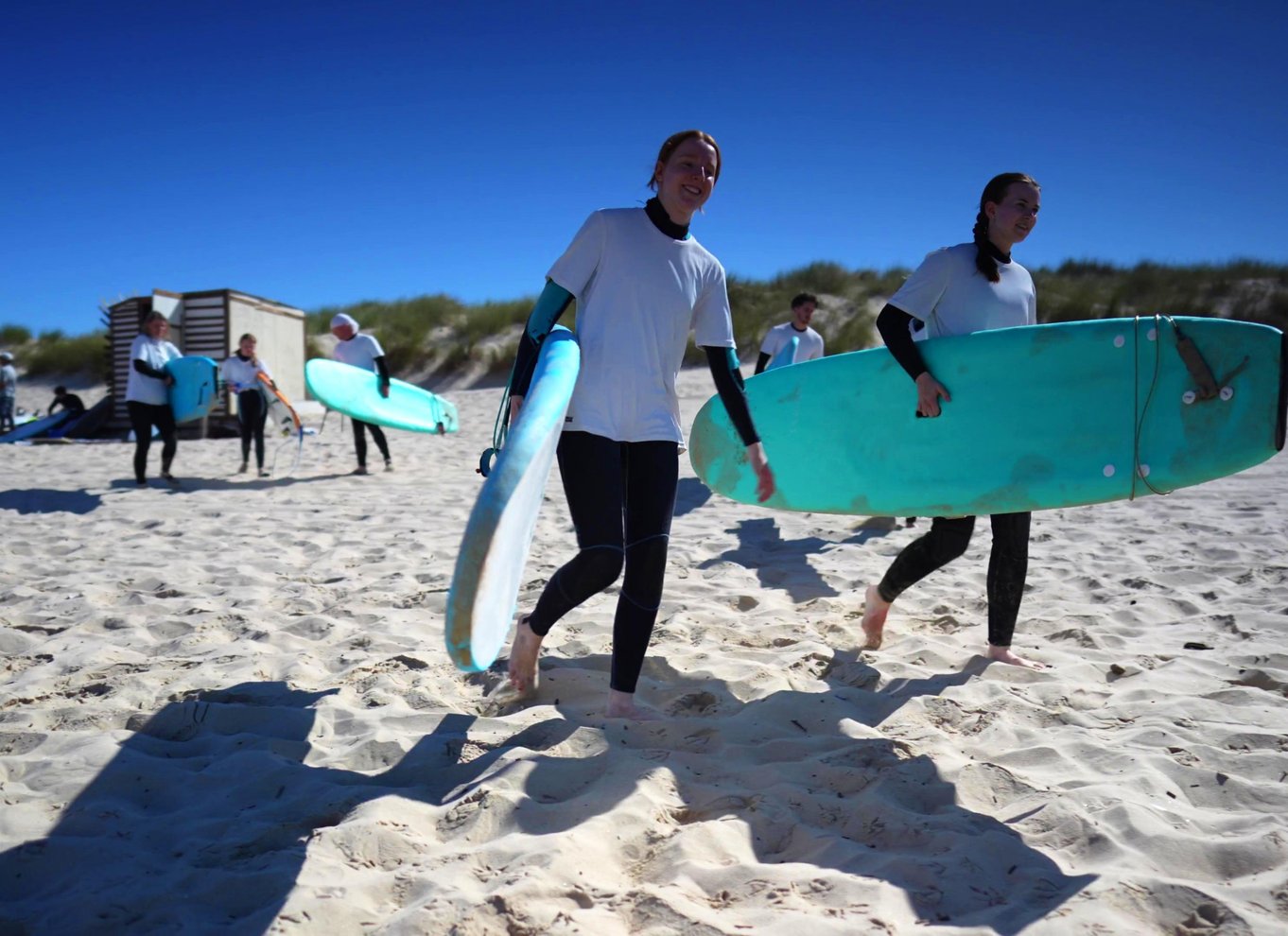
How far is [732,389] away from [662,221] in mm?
530

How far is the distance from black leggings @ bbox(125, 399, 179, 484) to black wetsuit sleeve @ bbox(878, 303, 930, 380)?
685cm

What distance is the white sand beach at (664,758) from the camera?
166 cm

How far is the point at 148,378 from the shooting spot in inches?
291

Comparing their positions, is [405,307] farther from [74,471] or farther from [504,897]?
[504,897]

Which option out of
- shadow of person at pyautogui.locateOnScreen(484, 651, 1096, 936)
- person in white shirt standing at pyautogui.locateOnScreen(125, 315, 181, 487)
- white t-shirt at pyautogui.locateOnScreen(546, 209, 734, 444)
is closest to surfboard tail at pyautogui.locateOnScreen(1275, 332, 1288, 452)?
shadow of person at pyautogui.locateOnScreen(484, 651, 1096, 936)

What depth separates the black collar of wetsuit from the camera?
249cm

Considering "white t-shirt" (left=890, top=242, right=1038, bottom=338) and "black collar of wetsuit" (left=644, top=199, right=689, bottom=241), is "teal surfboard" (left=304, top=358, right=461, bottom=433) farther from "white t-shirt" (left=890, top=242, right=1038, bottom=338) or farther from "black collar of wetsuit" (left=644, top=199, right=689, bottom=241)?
"white t-shirt" (left=890, top=242, right=1038, bottom=338)

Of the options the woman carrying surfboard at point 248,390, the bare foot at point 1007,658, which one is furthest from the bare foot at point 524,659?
the woman carrying surfboard at point 248,390

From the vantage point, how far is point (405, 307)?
22781 mm

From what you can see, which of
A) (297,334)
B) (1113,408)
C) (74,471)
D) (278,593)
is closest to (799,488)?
(1113,408)

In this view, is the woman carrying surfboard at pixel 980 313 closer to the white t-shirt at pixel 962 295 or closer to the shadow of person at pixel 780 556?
the white t-shirt at pixel 962 295

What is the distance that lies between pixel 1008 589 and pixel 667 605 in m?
1.49

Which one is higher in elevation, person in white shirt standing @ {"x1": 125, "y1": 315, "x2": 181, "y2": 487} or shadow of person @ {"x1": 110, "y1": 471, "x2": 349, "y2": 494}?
person in white shirt standing @ {"x1": 125, "y1": 315, "x2": 181, "y2": 487}

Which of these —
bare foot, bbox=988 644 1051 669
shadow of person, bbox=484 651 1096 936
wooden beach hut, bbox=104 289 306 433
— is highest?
wooden beach hut, bbox=104 289 306 433
